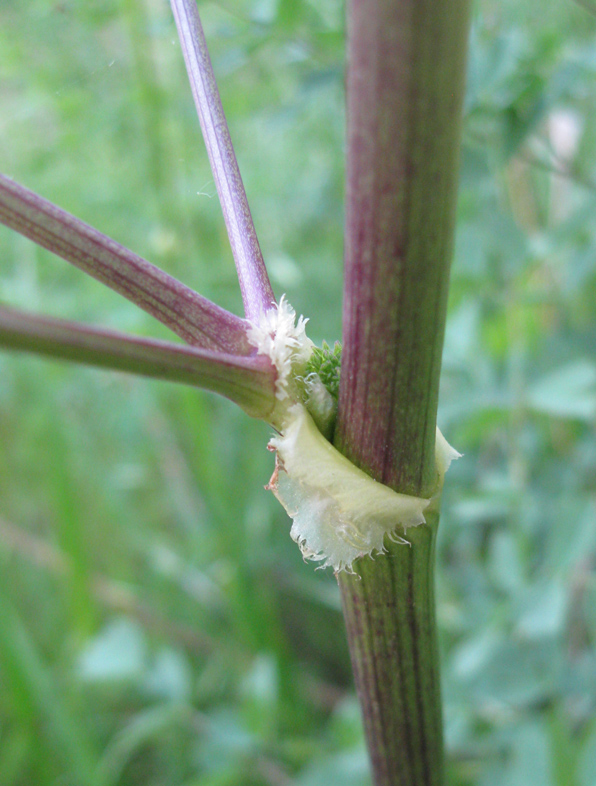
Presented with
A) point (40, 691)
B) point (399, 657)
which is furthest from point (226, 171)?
point (40, 691)

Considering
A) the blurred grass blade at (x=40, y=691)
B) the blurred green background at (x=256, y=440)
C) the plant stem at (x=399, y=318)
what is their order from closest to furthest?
the plant stem at (x=399, y=318) < the blurred green background at (x=256, y=440) < the blurred grass blade at (x=40, y=691)

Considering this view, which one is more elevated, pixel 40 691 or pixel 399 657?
pixel 40 691

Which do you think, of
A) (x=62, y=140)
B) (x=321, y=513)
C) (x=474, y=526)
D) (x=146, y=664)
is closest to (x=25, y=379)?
(x=62, y=140)

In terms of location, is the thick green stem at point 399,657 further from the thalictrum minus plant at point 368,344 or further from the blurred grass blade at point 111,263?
the blurred grass blade at point 111,263

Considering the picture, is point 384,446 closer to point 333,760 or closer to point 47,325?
point 47,325

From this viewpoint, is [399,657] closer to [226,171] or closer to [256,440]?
[226,171]

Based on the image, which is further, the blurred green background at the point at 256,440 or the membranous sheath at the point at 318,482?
the blurred green background at the point at 256,440

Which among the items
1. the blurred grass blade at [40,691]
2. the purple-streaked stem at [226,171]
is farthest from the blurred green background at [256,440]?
the purple-streaked stem at [226,171]
